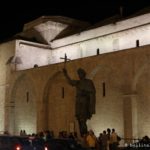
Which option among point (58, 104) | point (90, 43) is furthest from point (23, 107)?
point (90, 43)

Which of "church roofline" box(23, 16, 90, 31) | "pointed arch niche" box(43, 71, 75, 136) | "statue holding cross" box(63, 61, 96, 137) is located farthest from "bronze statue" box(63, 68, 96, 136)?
"church roofline" box(23, 16, 90, 31)

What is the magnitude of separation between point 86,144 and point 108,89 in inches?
354

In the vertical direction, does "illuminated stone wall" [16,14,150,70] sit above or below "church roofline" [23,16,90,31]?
below

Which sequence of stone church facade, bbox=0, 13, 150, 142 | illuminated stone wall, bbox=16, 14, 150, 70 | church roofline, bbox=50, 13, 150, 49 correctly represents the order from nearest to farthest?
stone church facade, bbox=0, 13, 150, 142 → illuminated stone wall, bbox=16, 14, 150, 70 → church roofline, bbox=50, 13, 150, 49

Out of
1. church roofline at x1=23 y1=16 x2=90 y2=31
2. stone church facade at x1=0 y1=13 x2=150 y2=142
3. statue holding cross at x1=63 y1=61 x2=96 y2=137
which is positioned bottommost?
statue holding cross at x1=63 y1=61 x2=96 y2=137

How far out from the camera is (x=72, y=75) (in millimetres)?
25406

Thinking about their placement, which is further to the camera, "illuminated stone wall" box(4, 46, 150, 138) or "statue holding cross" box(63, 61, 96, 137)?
"illuminated stone wall" box(4, 46, 150, 138)

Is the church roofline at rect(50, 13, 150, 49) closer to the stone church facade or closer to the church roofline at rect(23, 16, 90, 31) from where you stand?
the stone church facade

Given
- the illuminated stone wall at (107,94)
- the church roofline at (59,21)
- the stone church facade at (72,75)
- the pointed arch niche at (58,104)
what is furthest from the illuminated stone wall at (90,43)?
the pointed arch niche at (58,104)

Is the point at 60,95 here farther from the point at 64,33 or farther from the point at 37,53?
the point at 64,33

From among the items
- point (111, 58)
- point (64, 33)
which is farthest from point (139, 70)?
point (64, 33)

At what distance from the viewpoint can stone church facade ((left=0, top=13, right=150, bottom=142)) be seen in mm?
21938

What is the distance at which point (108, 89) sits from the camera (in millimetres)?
23734

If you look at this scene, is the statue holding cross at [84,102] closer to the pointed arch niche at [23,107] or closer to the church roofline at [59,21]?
the pointed arch niche at [23,107]
